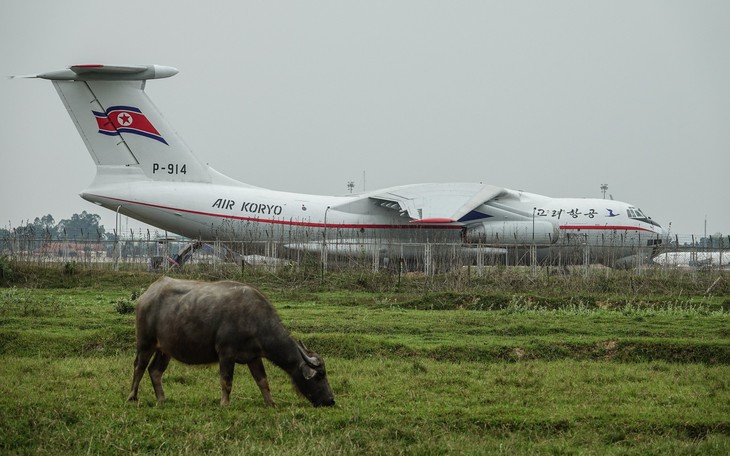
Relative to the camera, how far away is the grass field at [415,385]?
9008 mm

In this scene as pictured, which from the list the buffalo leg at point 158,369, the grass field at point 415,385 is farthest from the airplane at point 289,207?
the buffalo leg at point 158,369

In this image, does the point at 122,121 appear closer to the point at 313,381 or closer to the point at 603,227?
the point at 603,227

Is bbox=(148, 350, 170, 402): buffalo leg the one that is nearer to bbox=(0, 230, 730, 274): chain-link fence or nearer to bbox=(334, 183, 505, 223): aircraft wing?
bbox=(0, 230, 730, 274): chain-link fence

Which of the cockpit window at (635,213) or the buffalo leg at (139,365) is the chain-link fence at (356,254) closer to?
the cockpit window at (635,213)

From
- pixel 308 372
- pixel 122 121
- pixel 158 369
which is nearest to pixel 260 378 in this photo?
pixel 308 372

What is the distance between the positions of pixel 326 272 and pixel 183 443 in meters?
22.3

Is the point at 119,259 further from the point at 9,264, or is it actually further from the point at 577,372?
the point at 577,372

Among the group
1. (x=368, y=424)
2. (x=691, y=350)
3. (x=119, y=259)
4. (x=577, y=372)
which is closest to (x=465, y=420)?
(x=368, y=424)

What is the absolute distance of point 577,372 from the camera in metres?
13.3

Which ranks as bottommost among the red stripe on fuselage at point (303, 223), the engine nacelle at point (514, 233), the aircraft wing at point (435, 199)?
the engine nacelle at point (514, 233)

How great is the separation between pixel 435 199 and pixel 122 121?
12745 millimetres

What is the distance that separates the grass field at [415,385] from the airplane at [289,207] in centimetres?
1226

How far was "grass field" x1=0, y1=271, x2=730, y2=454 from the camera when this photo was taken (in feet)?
29.6

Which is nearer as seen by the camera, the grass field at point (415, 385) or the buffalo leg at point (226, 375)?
the grass field at point (415, 385)
